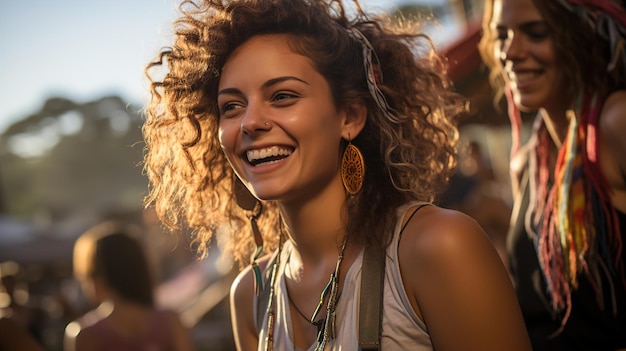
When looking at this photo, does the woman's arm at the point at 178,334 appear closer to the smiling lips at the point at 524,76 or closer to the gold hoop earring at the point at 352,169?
the gold hoop earring at the point at 352,169

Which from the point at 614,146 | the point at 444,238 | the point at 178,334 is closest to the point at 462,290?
the point at 444,238

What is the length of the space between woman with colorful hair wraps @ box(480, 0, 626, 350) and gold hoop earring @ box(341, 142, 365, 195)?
2.67ft

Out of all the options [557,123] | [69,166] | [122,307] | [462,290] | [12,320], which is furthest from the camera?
[69,166]

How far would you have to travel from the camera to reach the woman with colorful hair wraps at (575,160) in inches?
100

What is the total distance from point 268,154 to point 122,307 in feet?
7.47

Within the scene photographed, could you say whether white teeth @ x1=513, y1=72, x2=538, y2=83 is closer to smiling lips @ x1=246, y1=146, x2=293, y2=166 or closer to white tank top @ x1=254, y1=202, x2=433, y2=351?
white tank top @ x1=254, y1=202, x2=433, y2=351

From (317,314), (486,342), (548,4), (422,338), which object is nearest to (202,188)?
(317,314)

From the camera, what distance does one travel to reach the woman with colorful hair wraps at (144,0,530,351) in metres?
2.03

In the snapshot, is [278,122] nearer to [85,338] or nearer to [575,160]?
[575,160]

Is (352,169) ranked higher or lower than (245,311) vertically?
higher

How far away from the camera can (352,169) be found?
2.41m

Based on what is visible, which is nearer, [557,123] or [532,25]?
[532,25]

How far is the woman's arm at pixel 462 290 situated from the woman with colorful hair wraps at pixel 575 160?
701 mm

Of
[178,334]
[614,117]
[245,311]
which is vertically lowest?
[178,334]
